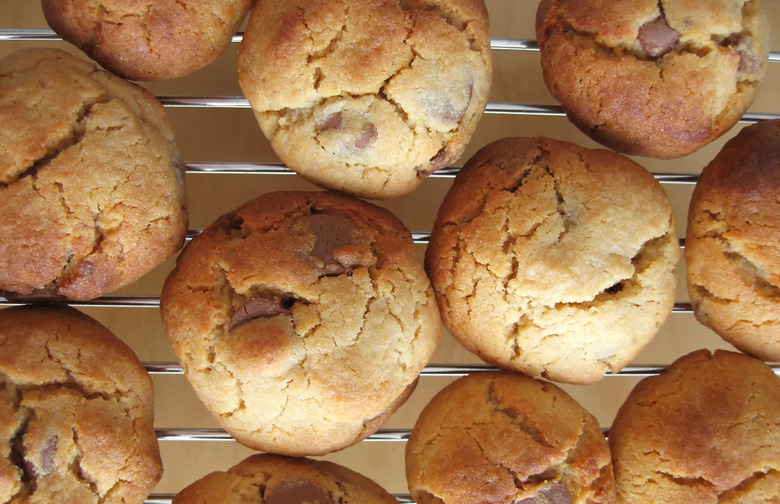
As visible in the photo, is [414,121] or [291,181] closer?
[414,121]

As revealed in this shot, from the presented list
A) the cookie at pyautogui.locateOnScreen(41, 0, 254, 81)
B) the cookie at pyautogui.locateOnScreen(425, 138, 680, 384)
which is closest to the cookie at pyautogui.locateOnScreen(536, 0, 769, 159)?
the cookie at pyautogui.locateOnScreen(425, 138, 680, 384)

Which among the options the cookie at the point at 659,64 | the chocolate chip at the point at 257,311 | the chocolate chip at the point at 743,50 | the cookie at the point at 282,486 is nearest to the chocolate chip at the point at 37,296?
the chocolate chip at the point at 257,311

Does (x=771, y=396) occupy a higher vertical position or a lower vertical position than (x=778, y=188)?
lower

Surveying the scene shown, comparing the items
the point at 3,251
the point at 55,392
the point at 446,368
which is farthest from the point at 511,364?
the point at 3,251

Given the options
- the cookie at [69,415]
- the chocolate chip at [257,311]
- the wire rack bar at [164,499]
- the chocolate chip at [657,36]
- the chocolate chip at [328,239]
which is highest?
the chocolate chip at [657,36]

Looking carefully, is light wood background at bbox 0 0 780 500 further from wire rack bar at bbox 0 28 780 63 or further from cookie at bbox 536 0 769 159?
cookie at bbox 536 0 769 159

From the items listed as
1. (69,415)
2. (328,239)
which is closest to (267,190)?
(328,239)

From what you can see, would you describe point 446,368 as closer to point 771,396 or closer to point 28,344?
point 771,396

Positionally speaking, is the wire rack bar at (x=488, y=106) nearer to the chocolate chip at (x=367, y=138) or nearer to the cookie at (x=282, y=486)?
the chocolate chip at (x=367, y=138)
